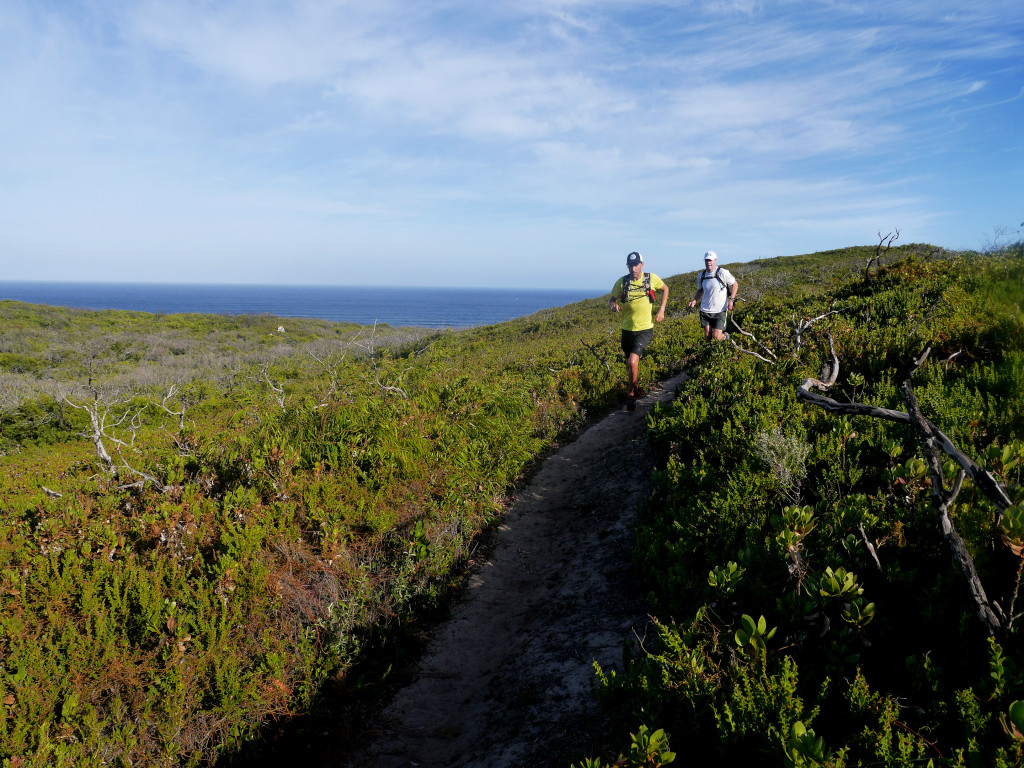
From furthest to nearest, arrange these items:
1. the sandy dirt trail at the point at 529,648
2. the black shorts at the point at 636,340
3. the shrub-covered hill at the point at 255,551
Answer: the black shorts at the point at 636,340 → the sandy dirt trail at the point at 529,648 → the shrub-covered hill at the point at 255,551

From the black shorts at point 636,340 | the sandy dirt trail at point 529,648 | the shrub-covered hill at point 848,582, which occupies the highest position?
the black shorts at point 636,340

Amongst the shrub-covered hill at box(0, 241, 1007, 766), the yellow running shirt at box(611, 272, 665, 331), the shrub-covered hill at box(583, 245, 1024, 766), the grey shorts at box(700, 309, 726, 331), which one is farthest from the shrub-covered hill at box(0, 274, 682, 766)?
the grey shorts at box(700, 309, 726, 331)

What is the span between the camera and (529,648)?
13.8ft

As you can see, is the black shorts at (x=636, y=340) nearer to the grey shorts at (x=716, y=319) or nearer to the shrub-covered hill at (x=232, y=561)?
the grey shorts at (x=716, y=319)

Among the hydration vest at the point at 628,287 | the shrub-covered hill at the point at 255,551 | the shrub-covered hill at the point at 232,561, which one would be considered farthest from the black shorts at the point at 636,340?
the shrub-covered hill at the point at 232,561

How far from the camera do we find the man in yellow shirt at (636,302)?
29.8ft

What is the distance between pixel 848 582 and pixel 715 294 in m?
8.79

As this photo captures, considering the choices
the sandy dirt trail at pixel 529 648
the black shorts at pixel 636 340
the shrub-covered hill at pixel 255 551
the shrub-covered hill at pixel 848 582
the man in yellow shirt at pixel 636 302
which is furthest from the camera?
the black shorts at pixel 636 340

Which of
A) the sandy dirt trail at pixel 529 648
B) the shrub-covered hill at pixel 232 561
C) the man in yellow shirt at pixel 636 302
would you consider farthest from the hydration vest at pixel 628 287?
the sandy dirt trail at pixel 529 648

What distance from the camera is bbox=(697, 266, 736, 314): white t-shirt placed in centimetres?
1030

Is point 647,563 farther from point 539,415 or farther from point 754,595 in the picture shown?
point 539,415

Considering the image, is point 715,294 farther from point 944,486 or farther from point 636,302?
point 944,486

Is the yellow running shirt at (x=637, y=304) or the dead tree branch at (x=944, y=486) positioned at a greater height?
the yellow running shirt at (x=637, y=304)

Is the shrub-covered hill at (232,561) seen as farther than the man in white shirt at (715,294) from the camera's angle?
No
